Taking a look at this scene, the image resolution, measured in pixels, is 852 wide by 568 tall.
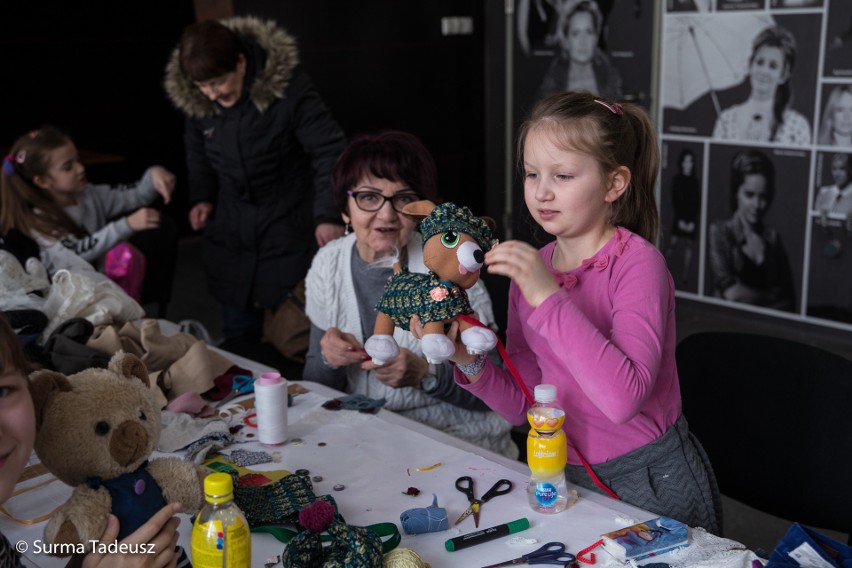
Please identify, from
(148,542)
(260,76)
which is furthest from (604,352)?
(260,76)

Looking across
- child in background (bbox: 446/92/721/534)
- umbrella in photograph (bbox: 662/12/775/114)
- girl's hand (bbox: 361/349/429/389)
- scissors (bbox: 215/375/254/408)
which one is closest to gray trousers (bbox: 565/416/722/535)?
child in background (bbox: 446/92/721/534)

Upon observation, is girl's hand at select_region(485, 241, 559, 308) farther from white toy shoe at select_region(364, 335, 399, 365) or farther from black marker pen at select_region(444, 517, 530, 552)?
black marker pen at select_region(444, 517, 530, 552)

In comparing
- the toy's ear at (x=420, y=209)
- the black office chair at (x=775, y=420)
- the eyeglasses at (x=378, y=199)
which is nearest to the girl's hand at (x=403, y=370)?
the eyeglasses at (x=378, y=199)

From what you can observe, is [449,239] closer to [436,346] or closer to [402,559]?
[436,346]

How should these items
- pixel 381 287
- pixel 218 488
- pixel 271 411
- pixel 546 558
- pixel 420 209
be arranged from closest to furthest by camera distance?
pixel 218 488 < pixel 546 558 < pixel 420 209 < pixel 271 411 < pixel 381 287

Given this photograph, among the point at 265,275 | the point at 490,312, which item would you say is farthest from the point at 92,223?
the point at 490,312

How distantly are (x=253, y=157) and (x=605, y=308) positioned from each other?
200 cm

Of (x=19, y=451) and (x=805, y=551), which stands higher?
(x=19, y=451)

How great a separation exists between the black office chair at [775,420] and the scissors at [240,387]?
958mm

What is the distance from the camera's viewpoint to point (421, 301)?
139 cm

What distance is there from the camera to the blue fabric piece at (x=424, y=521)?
52.6 inches

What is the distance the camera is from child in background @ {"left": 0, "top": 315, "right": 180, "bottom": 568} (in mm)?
1106

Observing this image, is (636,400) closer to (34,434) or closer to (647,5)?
(34,434)

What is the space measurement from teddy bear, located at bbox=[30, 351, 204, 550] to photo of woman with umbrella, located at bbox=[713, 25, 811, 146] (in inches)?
146
